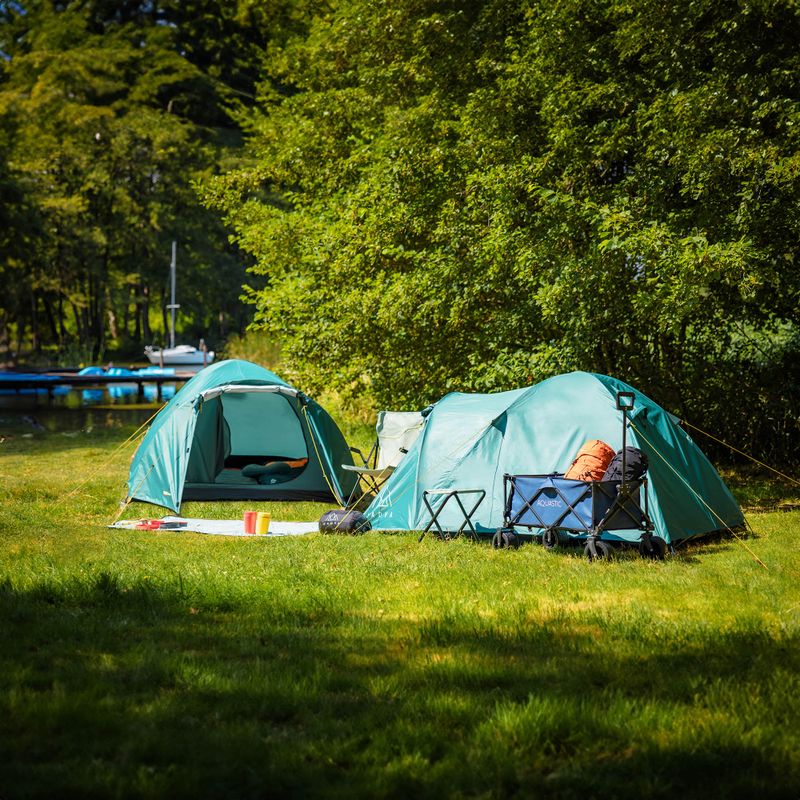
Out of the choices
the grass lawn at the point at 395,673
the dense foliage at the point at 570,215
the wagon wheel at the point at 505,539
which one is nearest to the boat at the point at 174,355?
the dense foliage at the point at 570,215

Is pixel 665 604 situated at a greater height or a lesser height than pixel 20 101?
lesser

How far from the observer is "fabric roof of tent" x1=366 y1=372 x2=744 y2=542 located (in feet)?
30.2

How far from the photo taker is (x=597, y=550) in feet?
26.4

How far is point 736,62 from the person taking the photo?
11.3 meters

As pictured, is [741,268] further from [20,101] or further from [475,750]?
[20,101]

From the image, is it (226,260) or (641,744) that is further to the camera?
(226,260)

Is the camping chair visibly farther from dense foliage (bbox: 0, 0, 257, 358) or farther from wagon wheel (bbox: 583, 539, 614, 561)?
dense foliage (bbox: 0, 0, 257, 358)

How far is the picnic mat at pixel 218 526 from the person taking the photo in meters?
9.59

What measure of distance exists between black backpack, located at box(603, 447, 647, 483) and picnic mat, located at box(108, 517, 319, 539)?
10.1 ft

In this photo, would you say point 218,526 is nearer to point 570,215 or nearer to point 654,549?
point 654,549

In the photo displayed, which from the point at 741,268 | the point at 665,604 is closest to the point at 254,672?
the point at 665,604

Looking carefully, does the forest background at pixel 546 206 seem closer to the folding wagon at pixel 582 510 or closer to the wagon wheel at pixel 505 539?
the folding wagon at pixel 582 510

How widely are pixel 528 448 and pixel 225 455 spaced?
5.68m

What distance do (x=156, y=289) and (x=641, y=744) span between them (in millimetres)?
49565
